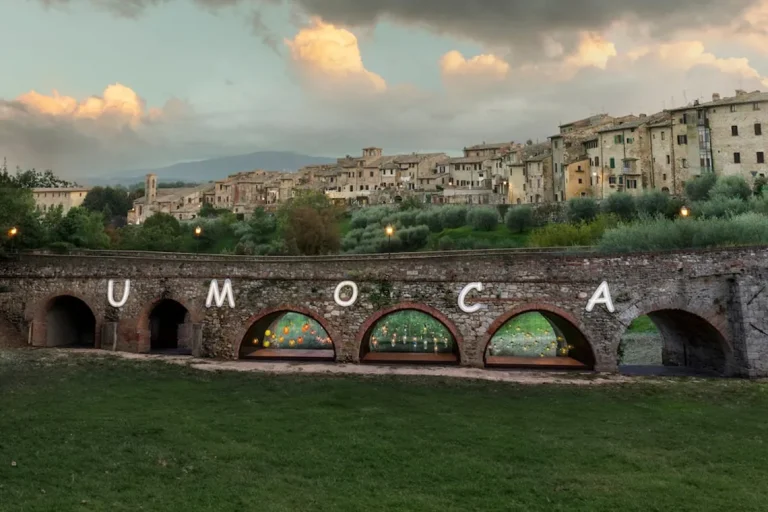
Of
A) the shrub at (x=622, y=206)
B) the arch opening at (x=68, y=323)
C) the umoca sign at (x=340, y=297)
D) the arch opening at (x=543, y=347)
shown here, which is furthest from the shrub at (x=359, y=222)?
the umoca sign at (x=340, y=297)

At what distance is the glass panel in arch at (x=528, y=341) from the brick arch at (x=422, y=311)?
491 centimetres

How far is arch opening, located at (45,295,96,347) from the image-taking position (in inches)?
1096

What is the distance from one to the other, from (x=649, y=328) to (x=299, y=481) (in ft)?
113

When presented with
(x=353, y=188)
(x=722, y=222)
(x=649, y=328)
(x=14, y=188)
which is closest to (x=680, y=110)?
(x=649, y=328)

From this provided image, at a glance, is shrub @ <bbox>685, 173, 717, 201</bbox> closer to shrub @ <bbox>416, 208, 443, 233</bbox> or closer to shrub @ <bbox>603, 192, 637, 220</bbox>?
shrub @ <bbox>603, 192, 637, 220</bbox>

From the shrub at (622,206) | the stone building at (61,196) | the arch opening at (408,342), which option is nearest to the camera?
the arch opening at (408,342)

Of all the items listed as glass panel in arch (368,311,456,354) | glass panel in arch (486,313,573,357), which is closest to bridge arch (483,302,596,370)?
glass panel in arch (486,313,573,357)

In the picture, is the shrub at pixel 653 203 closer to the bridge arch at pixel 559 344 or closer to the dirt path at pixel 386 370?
the bridge arch at pixel 559 344

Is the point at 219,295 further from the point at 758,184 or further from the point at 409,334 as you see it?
the point at 758,184

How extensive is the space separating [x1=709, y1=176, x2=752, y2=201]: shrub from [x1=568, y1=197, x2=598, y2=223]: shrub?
11194 millimetres

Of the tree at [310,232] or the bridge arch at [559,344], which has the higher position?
the tree at [310,232]

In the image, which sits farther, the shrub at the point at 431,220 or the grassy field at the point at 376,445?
the shrub at the point at 431,220

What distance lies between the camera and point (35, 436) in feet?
40.8

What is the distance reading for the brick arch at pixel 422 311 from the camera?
22.4m
